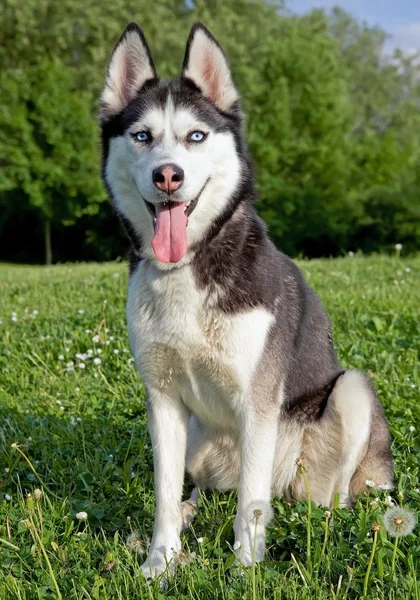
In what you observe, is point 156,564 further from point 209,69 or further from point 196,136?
point 209,69

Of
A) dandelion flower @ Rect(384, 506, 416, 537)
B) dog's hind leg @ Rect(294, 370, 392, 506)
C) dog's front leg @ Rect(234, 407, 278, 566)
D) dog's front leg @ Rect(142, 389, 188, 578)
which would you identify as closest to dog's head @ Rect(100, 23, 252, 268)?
dog's front leg @ Rect(142, 389, 188, 578)

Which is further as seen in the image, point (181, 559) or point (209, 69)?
point (209, 69)

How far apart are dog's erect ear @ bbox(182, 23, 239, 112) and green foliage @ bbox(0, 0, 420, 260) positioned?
68.5 ft

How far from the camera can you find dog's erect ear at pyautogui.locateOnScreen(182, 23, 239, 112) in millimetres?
3201

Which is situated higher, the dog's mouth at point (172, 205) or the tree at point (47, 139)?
the dog's mouth at point (172, 205)

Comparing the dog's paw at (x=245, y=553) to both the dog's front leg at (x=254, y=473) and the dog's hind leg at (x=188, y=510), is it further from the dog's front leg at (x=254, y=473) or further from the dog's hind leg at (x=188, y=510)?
the dog's hind leg at (x=188, y=510)

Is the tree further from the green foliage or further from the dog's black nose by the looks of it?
the dog's black nose

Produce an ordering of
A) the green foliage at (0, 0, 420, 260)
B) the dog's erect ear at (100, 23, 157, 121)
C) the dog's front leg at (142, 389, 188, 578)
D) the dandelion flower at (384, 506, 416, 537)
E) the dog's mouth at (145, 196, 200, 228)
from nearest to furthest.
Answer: the dandelion flower at (384, 506, 416, 537)
the dog's mouth at (145, 196, 200, 228)
the dog's front leg at (142, 389, 188, 578)
the dog's erect ear at (100, 23, 157, 121)
the green foliage at (0, 0, 420, 260)

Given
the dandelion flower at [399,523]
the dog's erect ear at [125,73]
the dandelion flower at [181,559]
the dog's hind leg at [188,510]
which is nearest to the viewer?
the dandelion flower at [399,523]

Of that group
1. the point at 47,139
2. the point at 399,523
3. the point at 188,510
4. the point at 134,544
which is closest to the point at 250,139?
the point at 47,139

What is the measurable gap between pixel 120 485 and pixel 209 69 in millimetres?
2215

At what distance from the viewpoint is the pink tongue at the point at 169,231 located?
3039 millimetres

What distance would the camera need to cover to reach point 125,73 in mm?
3375

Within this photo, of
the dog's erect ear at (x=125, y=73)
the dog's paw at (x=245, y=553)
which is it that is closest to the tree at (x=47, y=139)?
the dog's erect ear at (x=125, y=73)
